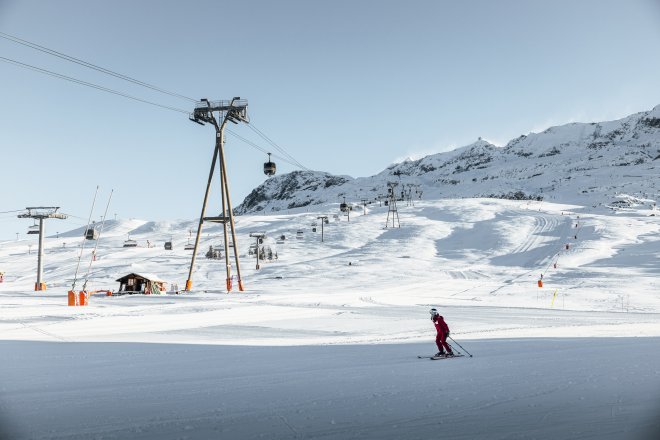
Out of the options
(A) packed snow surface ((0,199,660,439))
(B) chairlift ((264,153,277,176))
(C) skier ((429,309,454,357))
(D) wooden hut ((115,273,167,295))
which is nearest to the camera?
(A) packed snow surface ((0,199,660,439))

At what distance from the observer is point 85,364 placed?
11.7 meters

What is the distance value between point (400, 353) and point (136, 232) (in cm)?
10133

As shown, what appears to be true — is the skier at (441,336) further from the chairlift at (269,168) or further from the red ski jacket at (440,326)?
the chairlift at (269,168)

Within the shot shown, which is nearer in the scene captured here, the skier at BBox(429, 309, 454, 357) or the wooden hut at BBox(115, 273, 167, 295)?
the skier at BBox(429, 309, 454, 357)

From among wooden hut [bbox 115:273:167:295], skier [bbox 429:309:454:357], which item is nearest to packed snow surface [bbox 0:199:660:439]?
skier [bbox 429:309:454:357]

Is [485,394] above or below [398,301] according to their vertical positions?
above

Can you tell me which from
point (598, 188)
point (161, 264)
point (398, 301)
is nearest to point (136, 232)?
point (161, 264)

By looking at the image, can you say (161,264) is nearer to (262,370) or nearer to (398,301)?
(398,301)

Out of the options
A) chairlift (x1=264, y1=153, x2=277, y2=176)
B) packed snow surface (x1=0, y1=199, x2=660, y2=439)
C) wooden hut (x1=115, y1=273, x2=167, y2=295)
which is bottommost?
wooden hut (x1=115, y1=273, x2=167, y2=295)

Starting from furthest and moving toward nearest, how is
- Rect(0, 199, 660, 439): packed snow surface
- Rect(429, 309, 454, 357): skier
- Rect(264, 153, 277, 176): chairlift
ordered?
Rect(264, 153, 277, 176): chairlift < Rect(429, 309, 454, 357): skier < Rect(0, 199, 660, 439): packed snow surface

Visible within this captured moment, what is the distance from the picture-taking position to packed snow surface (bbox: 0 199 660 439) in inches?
282

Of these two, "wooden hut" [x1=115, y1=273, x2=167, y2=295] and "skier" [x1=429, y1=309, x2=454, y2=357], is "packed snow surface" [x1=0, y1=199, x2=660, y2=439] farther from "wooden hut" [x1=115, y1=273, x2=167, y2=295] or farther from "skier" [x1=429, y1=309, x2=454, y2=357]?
"wooden hut" [x1=115, y1=273, x2=167, y2=295]

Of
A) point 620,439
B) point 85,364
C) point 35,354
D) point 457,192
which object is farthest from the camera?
point 457,192

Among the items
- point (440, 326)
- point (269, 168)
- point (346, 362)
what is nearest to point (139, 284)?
point (269, 168)
